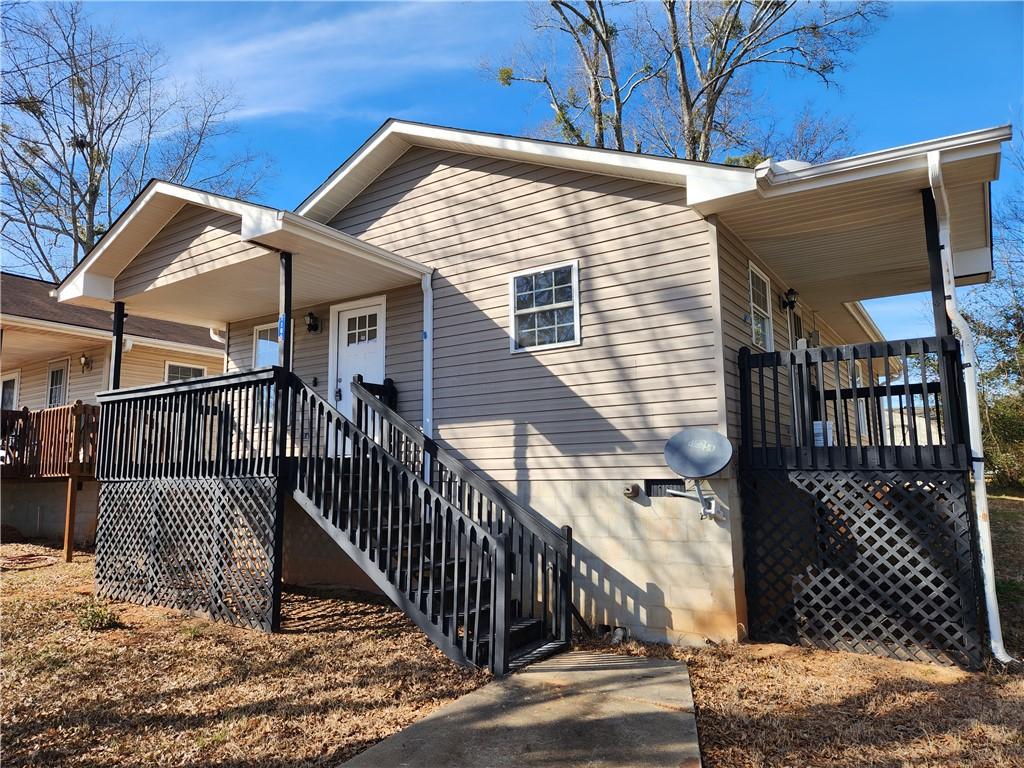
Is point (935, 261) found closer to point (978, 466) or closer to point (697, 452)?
point (978, 466)

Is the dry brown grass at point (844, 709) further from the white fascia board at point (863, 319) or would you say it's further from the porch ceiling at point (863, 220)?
the white fascia board at point (863, 319)

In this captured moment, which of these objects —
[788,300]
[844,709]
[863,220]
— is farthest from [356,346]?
[844,709]

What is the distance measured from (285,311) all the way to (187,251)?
6.48ft

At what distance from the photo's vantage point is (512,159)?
7.65 m

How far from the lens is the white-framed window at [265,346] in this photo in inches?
382

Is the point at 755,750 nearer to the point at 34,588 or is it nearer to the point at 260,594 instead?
the point at 260,594

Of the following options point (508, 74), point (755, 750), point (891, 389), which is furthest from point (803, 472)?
point (508, 74)

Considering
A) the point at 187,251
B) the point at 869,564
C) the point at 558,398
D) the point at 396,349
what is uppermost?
the point at 187,251

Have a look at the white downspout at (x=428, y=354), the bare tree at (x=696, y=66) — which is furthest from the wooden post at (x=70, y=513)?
the bare tree at (x=696, y=66)

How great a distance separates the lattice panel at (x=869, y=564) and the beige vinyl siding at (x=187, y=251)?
571 cm

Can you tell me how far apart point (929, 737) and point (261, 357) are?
8.87 m

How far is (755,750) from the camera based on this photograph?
3717 mm

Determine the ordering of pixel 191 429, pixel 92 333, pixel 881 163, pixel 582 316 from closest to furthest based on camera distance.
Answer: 1. pixel 881 163
2. pixel 582 316
3. pixel 191 429
4. pixel 92 333

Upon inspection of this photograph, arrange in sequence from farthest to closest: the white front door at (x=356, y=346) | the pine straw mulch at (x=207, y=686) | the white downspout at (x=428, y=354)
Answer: the white front door at (x=356, y=346), the white downspout at (x=428, y=354), the pine straw mulch at (x=207, y=686)
